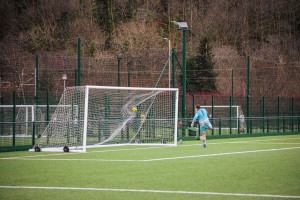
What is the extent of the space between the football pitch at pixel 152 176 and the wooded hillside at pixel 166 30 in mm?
33944

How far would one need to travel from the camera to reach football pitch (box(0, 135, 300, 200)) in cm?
1122

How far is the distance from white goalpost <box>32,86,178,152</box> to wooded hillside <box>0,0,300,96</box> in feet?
85.2

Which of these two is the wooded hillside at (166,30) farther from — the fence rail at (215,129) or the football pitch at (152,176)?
the football pitch at (152,176)

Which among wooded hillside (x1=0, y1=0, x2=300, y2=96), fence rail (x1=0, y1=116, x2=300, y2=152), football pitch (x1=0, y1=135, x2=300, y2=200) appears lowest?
football pitch (x1=0, y1=135, x2=300, y2=200)

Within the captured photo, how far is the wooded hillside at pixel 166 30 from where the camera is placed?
56344mm

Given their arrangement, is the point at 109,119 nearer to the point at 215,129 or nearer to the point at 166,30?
the point at 215,129

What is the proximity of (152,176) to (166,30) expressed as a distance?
51750 mm

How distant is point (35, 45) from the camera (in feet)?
186

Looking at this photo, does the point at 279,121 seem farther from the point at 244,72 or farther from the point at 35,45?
the point at 35,45

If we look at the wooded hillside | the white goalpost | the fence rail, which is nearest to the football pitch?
the white goalpost

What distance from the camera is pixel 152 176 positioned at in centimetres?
1410

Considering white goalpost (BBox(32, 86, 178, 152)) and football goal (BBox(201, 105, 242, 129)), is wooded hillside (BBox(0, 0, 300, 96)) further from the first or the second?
white goalpost (BBox(32, 86, 178, 152))

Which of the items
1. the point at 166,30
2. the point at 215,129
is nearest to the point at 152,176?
the point at 215,129

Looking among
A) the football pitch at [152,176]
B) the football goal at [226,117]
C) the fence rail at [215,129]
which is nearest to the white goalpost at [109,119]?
the fence rail at [215,129]
